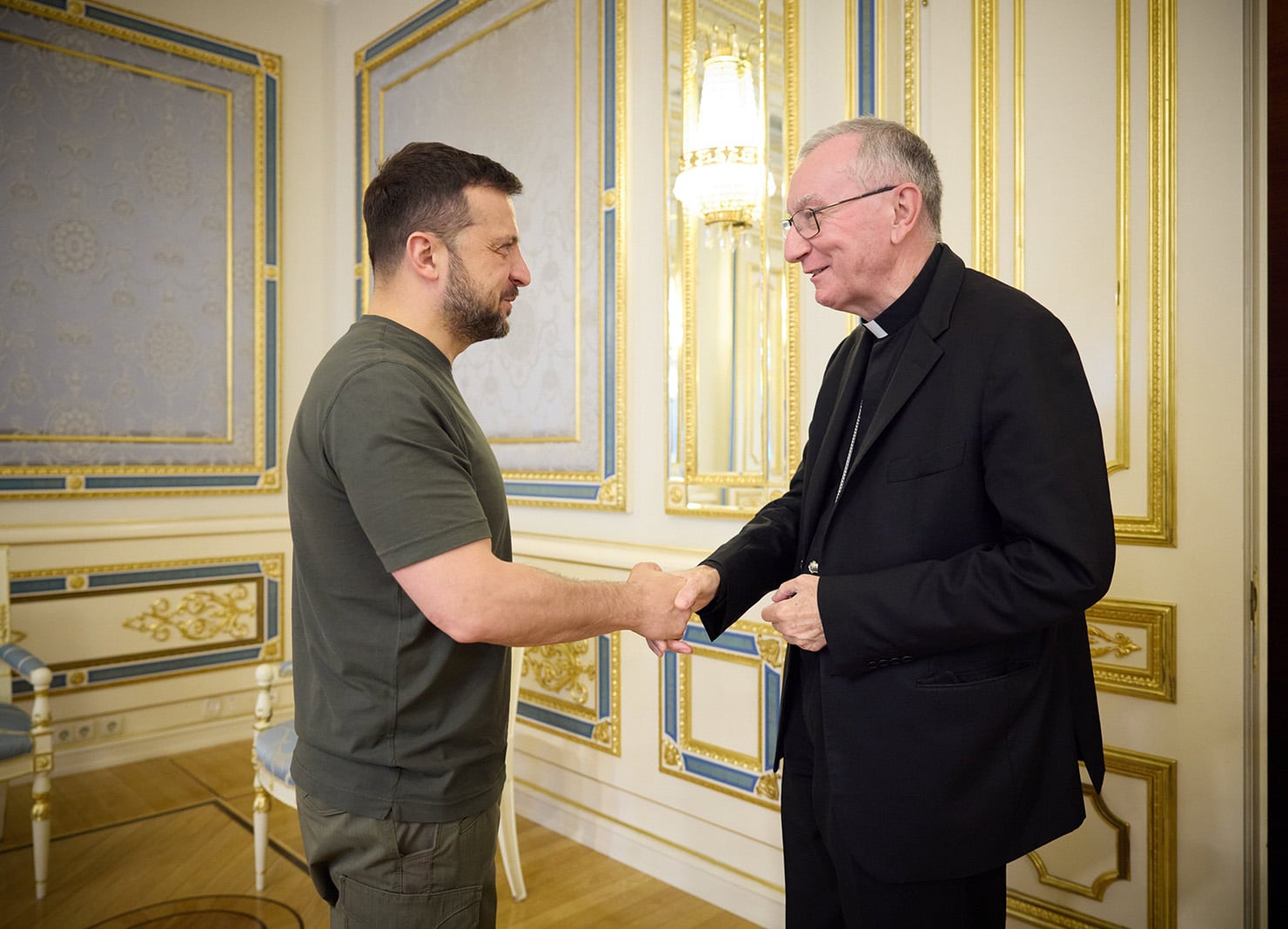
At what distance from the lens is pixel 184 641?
13.8 ft

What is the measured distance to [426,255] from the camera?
1.50m

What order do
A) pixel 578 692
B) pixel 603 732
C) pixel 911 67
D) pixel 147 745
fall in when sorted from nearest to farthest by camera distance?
pixel 911 67
pixel 603 732
pixel 578 692
pixel 147 745

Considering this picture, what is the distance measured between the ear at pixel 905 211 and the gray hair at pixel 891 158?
0.06 ft

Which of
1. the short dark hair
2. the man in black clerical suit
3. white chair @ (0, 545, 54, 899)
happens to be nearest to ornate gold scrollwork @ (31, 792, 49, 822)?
white chair @ (0, 545, 54, 899)

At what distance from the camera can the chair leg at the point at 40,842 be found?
276cm

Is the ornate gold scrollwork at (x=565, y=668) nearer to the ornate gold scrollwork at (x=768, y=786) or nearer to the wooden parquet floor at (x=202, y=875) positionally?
the wooden parquet floor at (x=202, y=875)

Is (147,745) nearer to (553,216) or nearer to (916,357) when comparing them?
(553,216)

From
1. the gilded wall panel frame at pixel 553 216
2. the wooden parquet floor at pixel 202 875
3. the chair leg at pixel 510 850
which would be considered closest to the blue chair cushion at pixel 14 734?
the wooden parquet floor at pixel 202 875

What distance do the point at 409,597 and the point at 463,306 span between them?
0.50 metres

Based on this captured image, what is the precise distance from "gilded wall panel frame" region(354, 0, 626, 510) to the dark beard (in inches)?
64.1

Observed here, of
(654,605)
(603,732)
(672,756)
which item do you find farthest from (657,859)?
(654,605)

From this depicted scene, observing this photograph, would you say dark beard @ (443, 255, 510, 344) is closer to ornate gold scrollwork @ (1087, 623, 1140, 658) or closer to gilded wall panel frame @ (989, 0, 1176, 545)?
gilded wall panel frame @ (989, 0, 1176, 545)

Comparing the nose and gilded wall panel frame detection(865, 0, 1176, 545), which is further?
gilded wall panel frame detection(865, 0, 1176, 545)

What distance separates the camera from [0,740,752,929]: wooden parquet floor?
2.66 m
